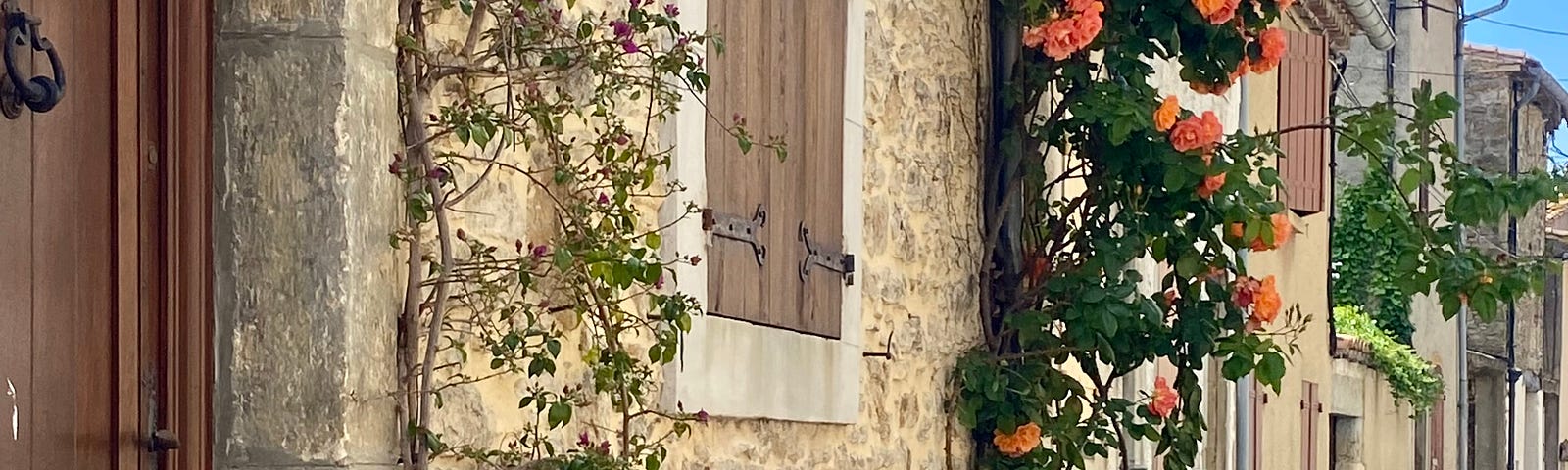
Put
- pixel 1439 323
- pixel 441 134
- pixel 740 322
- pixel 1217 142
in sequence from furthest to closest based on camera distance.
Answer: pixel 1439 323 < pixel 1217 142 < pixel 740 322 < pixel 441 134

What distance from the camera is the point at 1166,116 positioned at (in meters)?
5.79

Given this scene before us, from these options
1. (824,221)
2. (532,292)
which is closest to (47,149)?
(532,292)

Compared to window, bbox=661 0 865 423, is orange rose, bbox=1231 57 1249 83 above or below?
above

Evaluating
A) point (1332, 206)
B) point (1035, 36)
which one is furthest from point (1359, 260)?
point (1035, 36)

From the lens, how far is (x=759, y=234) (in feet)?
14.4

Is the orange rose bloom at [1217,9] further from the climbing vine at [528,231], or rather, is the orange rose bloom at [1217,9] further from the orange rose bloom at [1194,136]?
the climbing vine at [528,231]

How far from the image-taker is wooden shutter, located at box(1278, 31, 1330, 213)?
1252 centimetres

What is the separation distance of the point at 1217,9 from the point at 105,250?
12.5 ft

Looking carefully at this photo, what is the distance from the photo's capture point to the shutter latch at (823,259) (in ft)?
15.4

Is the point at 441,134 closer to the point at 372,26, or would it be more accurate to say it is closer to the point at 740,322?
the point at 372,26

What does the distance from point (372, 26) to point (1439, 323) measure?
1712 centimetres

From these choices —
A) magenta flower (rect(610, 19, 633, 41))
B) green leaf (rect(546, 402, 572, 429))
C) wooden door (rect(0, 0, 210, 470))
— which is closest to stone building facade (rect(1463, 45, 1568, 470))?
magenta flower (rect(610, 19, 633, 41))

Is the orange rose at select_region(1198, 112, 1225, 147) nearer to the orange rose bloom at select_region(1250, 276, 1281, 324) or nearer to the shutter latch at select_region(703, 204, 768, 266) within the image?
the orange rose bloom at select_region(1250, 276, 1281, 324)

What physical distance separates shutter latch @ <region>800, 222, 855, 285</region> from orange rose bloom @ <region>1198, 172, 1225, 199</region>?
1.20m
